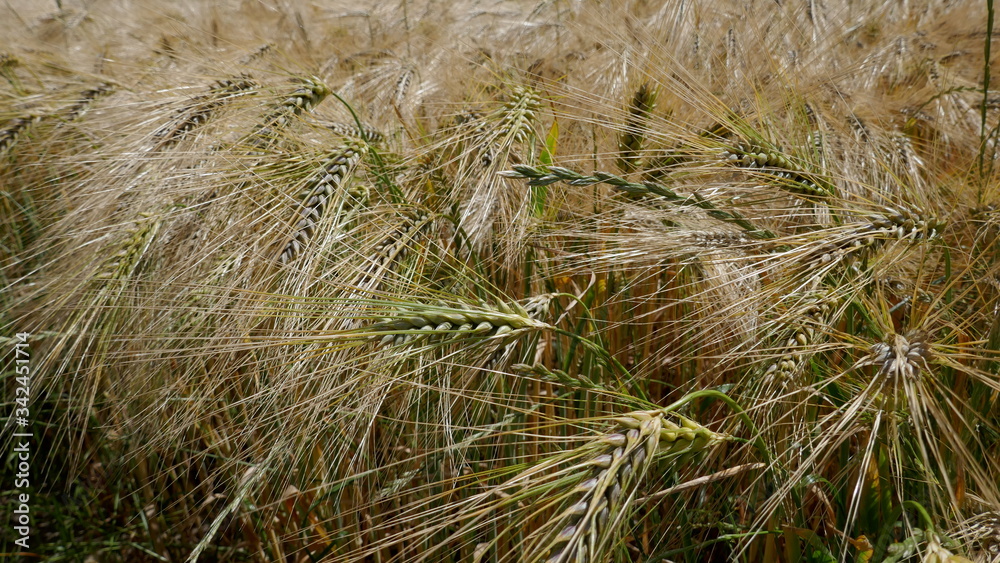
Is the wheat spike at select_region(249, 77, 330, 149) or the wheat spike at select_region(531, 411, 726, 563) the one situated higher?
the wheat spike at select_region(249, 77, 330, 149)

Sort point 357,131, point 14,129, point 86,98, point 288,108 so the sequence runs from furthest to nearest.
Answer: point 86,98
point 14,129
point 357,131
point 288,108

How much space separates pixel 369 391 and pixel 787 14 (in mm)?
1384

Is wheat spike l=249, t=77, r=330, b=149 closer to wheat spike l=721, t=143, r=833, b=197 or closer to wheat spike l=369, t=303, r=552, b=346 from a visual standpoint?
wheat spike l=369, t=303, r=552, b=346

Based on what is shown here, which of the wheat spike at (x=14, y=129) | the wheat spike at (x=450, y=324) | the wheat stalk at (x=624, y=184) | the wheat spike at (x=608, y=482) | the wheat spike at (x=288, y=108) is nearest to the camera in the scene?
the wheat spike at (x=608, y=482)

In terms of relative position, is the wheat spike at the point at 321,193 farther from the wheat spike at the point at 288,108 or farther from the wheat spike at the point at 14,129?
the wheat spike at the point at 14,129

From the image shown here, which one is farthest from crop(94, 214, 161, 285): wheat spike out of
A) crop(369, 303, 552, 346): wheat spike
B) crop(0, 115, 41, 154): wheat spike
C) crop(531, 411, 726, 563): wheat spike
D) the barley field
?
crop(531, 411, 726, 563): wheat spike

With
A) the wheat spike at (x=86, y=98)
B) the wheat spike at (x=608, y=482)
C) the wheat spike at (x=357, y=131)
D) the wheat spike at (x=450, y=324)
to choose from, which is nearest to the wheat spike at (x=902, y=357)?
the wheat spike at (x=608, y=482)

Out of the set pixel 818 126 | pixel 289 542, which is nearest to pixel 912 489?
pixel 818 126

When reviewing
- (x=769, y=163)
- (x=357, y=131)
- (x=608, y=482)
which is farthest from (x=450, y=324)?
(x=357, y=131)

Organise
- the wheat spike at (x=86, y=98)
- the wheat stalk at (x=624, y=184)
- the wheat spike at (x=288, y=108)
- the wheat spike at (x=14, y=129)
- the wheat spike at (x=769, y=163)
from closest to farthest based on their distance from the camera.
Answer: the wheat stalk at (x=624, y=184)
the wheat spike at (x=769, y=163)
the wheat spike at (x=288, y=108)
the wheat spike at (x=14, y=129)
the wheat spike at (x=86, y=98)

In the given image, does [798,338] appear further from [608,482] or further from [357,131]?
[357,131]

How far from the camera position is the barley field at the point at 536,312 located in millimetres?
777

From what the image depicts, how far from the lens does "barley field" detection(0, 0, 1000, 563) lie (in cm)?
78

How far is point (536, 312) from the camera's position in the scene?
3.52 feet
